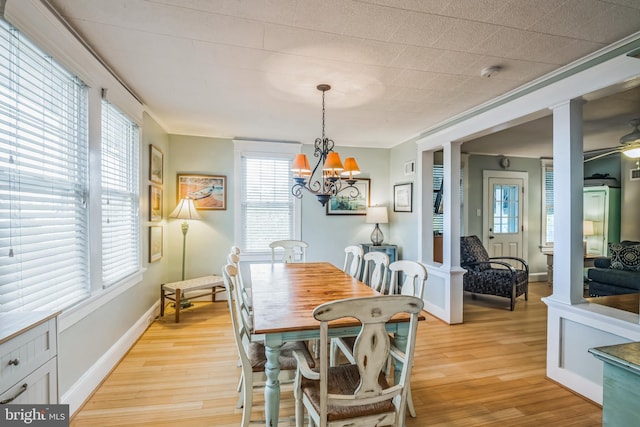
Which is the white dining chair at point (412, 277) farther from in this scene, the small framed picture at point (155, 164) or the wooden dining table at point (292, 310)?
the small framed picture at point (155, 164)

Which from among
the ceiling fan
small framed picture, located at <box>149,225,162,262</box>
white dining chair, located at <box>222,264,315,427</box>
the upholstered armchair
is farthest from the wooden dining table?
the ceiling fan

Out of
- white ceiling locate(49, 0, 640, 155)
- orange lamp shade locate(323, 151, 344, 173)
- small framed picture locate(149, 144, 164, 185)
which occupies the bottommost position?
orange lamp shade locate(323, 151, 344, 173)

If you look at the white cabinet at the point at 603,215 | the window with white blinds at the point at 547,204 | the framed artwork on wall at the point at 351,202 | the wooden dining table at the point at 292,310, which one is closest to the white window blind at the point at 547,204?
the window with white blinds at the point at 547,204

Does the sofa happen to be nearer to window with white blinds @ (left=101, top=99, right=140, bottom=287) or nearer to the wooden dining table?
the wooden dining table

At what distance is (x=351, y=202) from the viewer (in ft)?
16.9

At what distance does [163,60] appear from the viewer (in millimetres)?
2283

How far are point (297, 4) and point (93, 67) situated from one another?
167 centimetres

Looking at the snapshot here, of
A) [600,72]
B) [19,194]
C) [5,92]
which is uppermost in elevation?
[600,72]

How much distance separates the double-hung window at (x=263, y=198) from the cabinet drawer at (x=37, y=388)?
335cm

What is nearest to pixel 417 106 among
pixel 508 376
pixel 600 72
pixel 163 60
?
pixel 600 72

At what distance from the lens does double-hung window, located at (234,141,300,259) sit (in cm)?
471

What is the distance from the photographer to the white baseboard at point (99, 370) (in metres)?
2.01

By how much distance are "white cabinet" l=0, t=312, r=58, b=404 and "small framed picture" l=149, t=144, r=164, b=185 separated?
103 inches

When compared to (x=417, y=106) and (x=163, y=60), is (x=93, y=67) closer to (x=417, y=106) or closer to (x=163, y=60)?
(x=163, y=60)
